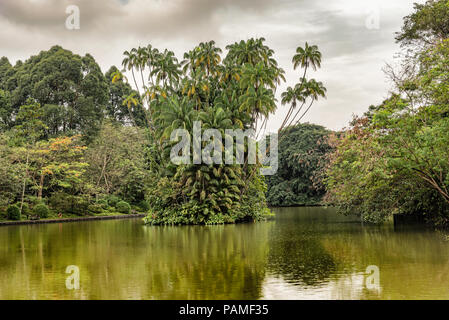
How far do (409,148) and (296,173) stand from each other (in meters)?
43.7

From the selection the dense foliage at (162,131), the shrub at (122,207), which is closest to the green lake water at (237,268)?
the dense foliage at (162,131)

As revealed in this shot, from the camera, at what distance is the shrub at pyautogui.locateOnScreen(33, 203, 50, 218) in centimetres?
3347

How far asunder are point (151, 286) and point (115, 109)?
5610 centimetres

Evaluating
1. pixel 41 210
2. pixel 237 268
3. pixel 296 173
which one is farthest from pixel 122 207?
pixel 237 268

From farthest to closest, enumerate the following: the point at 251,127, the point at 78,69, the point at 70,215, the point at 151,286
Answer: the point at 78,69 < the point at 70,215 < the point at 251,127 < the point at 151,286

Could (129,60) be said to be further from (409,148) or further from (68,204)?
(409,148)

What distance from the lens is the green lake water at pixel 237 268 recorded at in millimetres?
8492

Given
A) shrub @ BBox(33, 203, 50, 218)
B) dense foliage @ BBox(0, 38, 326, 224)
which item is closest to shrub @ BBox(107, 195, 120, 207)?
dense foliage @ BBox(0, 38, 326, 224)

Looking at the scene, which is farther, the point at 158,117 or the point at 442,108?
the point at 158,117

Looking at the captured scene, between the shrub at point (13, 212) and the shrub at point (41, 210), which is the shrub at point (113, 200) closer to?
the shrub at point (41, 210)

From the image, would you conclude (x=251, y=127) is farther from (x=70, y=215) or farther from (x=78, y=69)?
(x=78, y=69)

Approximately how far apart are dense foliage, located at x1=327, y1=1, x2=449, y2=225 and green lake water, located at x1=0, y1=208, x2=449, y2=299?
7.04ft
